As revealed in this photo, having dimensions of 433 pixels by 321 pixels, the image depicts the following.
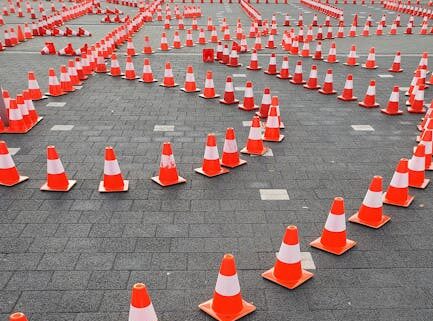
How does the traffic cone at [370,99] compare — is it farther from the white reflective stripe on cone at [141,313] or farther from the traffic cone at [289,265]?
the white reflective stripe on cone at [141,313]

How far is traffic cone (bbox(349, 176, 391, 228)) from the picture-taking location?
5322mm

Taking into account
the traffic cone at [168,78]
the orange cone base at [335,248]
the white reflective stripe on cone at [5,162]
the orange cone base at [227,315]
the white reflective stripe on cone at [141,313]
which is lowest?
the traffic cone at [168,78]

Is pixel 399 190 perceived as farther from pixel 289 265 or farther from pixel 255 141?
pixel 255 141

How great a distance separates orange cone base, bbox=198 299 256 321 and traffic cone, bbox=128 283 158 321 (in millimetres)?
688

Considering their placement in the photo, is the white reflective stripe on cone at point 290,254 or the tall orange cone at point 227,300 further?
the white reflective stripe on cone at point 290,254

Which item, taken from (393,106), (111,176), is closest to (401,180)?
(111,176)

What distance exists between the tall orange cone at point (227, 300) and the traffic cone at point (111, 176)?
270 cm

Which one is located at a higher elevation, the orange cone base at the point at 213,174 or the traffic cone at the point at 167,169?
the traffic cone at the point at 167,169

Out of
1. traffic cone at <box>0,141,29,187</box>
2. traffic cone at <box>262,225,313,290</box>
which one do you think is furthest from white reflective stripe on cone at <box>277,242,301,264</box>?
traffic cone at <box>0,141,29,187</box>

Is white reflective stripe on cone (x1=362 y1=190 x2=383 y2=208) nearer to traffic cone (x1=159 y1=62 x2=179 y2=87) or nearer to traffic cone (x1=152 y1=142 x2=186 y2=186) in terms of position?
traffic cone (x1=152 y1=142 x2=186 y2=186)

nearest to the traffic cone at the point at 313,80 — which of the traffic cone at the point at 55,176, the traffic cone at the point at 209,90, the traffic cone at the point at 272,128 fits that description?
the traffic cone at the point at 209,90

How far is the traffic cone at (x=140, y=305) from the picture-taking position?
3.27 m

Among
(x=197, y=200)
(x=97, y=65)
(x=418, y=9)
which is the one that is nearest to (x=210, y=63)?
(x=97, y=65)

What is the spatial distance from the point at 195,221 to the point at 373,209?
222 cm
